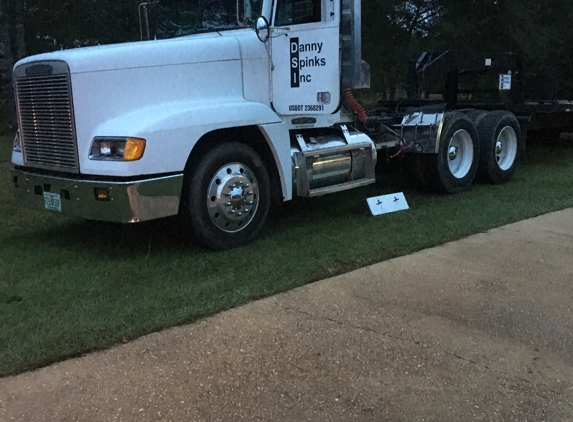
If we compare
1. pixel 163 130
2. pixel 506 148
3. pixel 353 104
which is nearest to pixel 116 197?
pixel 163 130

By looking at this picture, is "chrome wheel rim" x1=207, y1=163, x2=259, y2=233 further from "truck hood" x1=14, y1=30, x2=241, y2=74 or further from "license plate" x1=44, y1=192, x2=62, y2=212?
"license plate" x1=44, y1=192, x2=62, y2=212

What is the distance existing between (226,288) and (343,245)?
1.57 meters

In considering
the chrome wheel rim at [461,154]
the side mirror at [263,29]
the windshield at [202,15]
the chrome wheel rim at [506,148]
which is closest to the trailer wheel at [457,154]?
the chrome wheel rim at [461,154]

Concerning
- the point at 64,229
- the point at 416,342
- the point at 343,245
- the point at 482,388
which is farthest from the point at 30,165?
the point at 482,388

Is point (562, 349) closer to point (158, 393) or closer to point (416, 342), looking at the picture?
point (416, 342)

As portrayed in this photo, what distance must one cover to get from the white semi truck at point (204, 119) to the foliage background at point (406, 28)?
19.7 feet

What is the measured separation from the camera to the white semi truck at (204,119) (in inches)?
211

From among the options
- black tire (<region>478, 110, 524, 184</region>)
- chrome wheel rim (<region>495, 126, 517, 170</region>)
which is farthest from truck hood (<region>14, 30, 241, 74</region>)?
chrome wheel rim (<region>495, 126, 517, 170</region>)

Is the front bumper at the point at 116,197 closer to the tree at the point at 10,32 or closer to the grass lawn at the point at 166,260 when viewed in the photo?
the grass lawn at the point at 166,260

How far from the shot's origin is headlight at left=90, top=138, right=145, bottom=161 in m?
5.21

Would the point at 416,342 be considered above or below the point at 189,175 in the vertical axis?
below

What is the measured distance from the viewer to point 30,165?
19.6 ft

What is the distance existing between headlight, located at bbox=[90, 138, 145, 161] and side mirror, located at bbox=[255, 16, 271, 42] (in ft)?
5.91

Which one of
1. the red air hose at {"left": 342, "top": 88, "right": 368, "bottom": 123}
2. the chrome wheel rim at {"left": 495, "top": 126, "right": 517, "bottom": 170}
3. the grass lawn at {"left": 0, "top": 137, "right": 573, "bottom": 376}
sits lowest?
the grass lawn at {"left": 0, "top": 137, "right": 573, "bottom": 376}
